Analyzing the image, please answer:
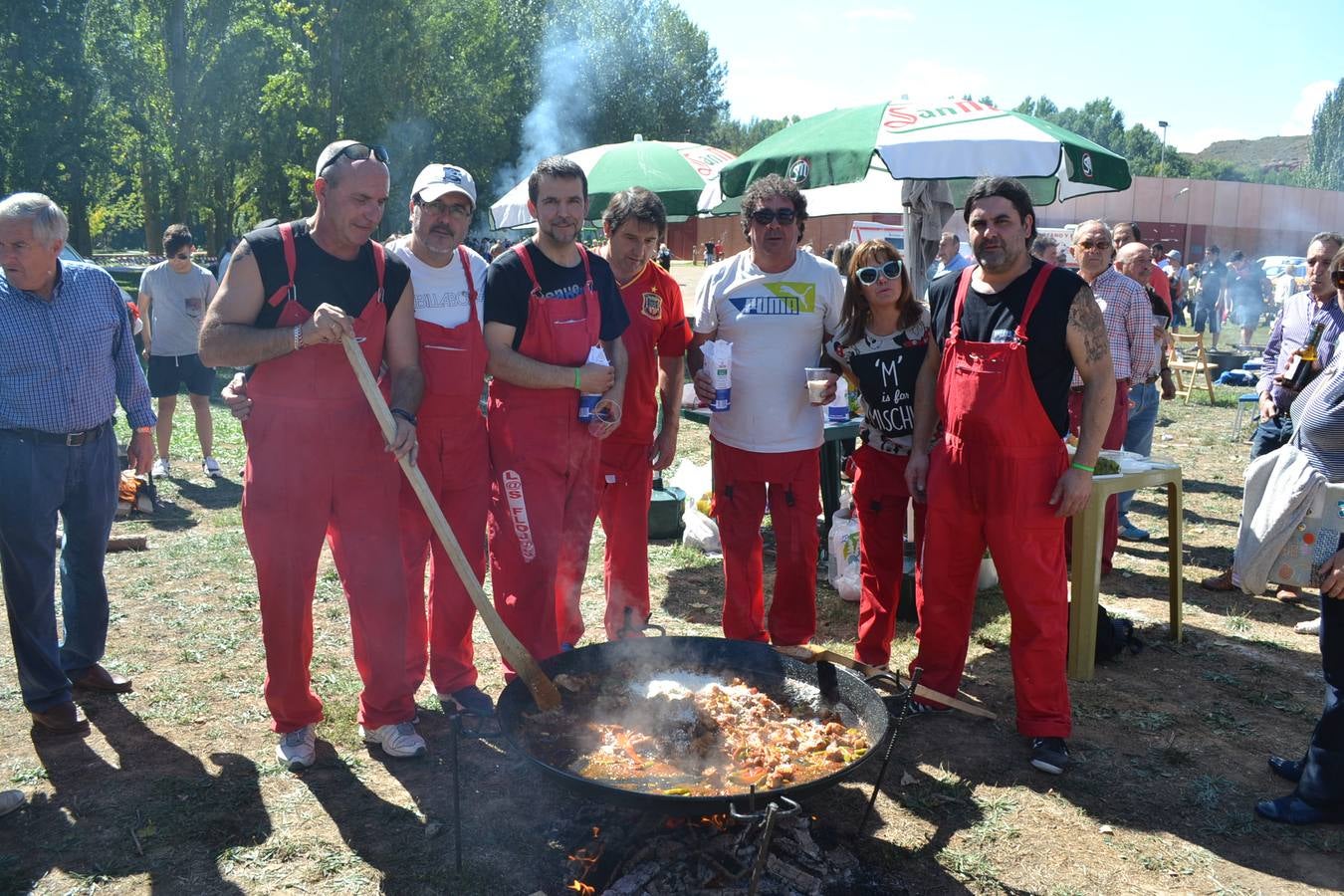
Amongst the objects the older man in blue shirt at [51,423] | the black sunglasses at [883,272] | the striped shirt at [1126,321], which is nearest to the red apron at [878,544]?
the black sunglasses at [883,272]

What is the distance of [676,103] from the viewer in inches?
1582

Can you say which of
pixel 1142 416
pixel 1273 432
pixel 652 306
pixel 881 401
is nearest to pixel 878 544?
pixel 881 401

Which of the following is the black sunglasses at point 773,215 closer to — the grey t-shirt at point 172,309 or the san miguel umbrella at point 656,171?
the san miguel umbrella at point 656,171

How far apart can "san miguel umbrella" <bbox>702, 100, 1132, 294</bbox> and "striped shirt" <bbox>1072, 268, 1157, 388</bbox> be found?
2.10ft

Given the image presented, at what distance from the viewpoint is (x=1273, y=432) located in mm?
5625

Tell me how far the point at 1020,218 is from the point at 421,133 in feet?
93.7

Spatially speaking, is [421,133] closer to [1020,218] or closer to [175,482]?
[175,482]

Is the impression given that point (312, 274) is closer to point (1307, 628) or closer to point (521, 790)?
point (521, 790)

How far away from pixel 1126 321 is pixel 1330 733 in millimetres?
3187

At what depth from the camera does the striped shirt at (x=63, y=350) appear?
364 centimetres

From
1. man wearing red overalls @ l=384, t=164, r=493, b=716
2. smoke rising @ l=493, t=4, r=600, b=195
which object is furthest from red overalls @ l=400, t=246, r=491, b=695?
smoke rising @ l=493, t=4, r=600, b=195

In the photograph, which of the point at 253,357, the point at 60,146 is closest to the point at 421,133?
the point at 60,146

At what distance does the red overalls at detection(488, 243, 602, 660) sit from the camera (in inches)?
147

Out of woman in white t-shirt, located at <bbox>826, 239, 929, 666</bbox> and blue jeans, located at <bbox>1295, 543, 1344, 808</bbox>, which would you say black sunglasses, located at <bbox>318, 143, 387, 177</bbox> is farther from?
blue jeans, located at <bbox>1295, 543, 1344, 808</bbox>
